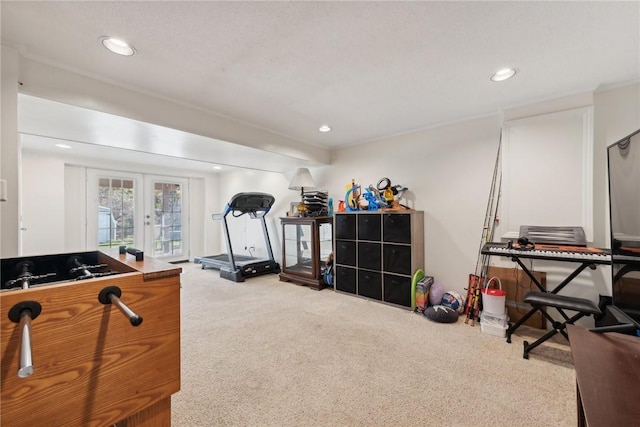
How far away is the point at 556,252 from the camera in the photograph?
222 cm

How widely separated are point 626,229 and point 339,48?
6.36ft

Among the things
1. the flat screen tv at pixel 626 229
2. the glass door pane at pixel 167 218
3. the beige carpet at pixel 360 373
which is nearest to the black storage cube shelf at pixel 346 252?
the beige carpet at pixel 360 373

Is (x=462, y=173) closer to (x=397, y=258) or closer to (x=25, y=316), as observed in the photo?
(x=397, y=258)

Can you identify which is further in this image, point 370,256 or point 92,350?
point 370,256

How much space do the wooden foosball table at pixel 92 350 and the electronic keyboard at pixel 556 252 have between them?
8.64 ft

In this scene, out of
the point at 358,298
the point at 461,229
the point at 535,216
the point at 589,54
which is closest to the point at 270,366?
the point at 358,298

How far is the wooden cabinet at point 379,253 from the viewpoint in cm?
321

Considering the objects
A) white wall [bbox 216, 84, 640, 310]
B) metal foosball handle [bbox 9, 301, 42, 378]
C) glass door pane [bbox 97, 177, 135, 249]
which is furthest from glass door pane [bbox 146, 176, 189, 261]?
metal foosball handle [bbox 9, 301, 42, 378]

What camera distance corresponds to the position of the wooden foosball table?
2.55ft

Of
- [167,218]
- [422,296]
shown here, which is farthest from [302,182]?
[167,218]

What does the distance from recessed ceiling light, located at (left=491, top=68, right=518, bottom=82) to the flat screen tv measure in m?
0.95

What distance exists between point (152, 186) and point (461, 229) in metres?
5.97

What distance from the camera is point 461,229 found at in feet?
10.5

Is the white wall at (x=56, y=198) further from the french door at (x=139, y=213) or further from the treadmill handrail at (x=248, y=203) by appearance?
the treadmill handrail at (x=248, y=203)
